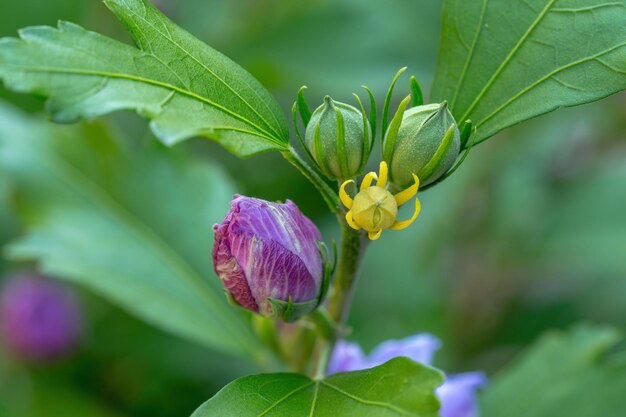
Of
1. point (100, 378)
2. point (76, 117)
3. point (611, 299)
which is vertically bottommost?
point (76, 117)

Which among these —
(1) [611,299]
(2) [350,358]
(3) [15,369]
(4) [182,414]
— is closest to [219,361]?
(4) [182,414]

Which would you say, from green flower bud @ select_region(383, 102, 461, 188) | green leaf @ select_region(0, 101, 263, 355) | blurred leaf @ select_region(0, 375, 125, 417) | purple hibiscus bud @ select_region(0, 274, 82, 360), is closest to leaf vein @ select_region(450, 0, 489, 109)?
green flower bud @ select_region(383, 102, 461, 188)

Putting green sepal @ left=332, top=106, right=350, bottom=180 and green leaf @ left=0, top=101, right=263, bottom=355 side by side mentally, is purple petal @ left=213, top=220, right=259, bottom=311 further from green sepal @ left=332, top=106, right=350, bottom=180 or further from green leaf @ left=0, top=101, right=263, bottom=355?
green leaf @ left=0, top=101, right=263, bottom=355

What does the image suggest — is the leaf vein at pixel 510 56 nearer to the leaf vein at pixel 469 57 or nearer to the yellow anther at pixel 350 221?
the leaf vein at pixel 469 57

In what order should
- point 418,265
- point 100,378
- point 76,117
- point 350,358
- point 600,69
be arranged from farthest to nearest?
point 418,265
point 100,378
point 350,358
point 600,69
point 76,117

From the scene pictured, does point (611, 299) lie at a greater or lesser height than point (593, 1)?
greater

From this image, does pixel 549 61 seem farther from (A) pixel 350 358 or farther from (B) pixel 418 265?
(B) pixel 418 265

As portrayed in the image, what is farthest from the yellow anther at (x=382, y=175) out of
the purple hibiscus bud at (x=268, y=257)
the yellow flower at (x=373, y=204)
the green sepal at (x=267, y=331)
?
the green sepal at (x=267, y=331)
